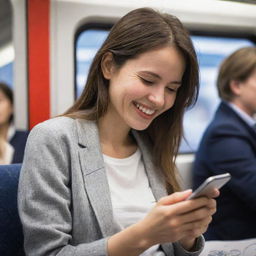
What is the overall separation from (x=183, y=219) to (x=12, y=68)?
153 cm

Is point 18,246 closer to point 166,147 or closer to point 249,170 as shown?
point 166,147

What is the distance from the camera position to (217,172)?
2.13m

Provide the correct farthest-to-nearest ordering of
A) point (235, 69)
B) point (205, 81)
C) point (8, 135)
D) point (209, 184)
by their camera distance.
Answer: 1. point (205, 81)
2. point (235, 69)
3. point (8, 135)
4. point (209, 184)

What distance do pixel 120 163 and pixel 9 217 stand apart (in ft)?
1.35

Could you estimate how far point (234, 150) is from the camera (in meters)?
2.08

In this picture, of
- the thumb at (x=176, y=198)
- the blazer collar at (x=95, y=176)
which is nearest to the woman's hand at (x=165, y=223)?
the thumb at (x=176, y=198)

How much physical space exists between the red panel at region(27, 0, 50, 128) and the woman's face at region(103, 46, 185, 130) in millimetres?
959

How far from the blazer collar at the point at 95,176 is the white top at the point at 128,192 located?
0.13 feet

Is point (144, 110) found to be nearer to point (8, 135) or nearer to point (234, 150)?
point (234, 150)

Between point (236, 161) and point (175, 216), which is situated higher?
point (175, 216)

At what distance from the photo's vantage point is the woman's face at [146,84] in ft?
3.94

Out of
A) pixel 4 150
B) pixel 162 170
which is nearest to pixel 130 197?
pixel 162 170

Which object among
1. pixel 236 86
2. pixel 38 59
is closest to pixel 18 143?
pixel 38 59

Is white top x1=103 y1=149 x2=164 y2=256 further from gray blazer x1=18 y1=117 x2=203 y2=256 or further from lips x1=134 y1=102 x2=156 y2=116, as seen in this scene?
lips x1=134 y1=102 x2=156 y2=116
